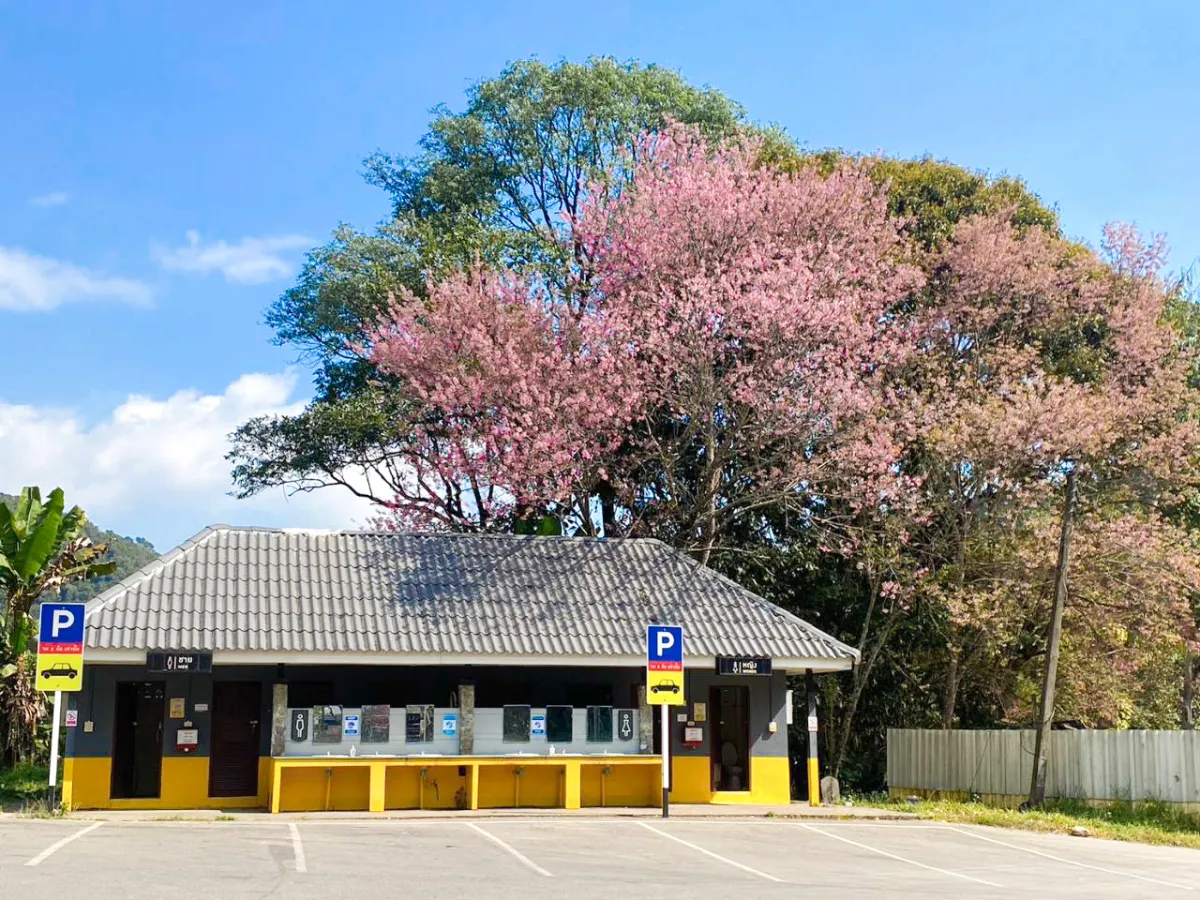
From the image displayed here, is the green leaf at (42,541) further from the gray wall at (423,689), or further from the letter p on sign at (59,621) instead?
the letter p on sign at (59,621)

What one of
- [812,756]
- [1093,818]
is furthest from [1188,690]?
[812,756]

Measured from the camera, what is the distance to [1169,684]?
41.6 meters

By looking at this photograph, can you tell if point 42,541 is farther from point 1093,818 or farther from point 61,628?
point 1093,818

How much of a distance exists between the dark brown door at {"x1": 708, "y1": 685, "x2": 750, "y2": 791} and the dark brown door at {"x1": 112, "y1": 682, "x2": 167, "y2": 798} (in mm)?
10053

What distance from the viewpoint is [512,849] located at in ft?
59.2

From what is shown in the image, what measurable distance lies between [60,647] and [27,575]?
10.4 meters

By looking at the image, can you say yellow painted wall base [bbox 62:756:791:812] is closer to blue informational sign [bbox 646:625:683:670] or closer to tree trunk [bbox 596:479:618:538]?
blue informational sign [bbox 646:625:683:670]

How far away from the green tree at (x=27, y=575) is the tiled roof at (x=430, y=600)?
232 inches

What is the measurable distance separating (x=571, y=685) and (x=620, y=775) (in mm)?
1980

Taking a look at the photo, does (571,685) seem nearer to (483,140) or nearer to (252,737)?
(252,737)

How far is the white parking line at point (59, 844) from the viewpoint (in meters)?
15.4

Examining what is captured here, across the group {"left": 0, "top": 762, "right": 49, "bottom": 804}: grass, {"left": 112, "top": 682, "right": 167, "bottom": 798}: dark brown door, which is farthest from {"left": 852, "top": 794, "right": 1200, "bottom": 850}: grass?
{"left": 0, "top": 762, "right": 49, "bottom": 804}: grass

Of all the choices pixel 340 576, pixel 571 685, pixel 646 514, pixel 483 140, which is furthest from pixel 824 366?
pixel 483 140

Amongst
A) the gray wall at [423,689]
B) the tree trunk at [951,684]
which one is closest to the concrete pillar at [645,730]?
the gray wall at [423,689]
